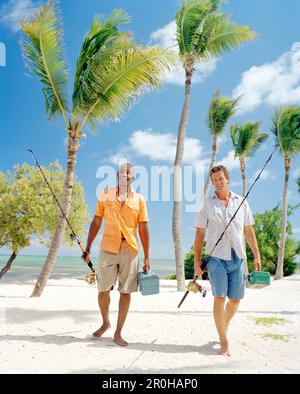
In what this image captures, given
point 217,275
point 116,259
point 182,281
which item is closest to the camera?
point 217,275

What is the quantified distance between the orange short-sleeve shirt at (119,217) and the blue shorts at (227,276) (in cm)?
93

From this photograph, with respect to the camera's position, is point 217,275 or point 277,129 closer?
point 217,275

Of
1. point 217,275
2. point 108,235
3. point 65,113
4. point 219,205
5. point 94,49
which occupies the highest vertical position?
point 94,49

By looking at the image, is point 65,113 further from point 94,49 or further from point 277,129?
point 277,129

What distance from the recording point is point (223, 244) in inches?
180

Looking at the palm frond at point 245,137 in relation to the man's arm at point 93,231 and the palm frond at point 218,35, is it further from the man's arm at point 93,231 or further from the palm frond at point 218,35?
the man's arm at point 93,231

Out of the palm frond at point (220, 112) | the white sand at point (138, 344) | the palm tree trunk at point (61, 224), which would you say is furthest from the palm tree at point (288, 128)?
the white sand at point (138, 344)

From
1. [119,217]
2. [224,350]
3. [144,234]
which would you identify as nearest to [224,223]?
[144,234]

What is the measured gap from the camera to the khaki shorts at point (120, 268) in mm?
4844

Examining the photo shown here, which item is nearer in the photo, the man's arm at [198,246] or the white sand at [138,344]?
the white sand at [138,344]

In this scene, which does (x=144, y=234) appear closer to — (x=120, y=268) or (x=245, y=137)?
(x=120, y=268)

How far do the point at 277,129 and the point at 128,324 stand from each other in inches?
660
